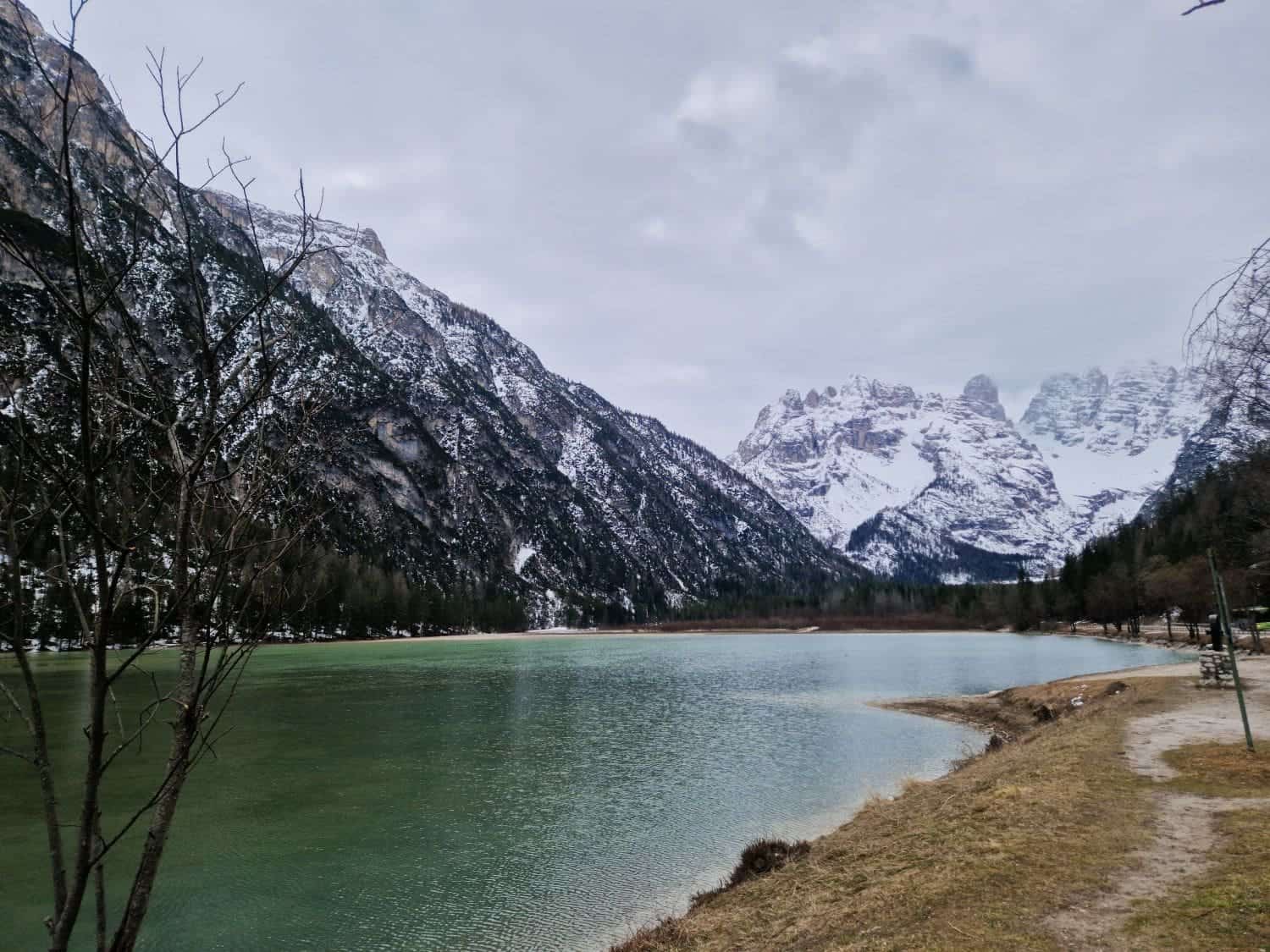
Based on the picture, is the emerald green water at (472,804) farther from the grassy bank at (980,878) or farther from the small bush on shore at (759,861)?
the grassy bank at (980,878)

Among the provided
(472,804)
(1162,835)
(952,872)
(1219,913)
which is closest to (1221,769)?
(1162,835)

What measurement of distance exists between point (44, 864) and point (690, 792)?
15124 millimetres

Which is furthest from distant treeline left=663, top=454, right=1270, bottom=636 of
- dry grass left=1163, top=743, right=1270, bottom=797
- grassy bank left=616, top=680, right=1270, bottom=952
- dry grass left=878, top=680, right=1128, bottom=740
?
grassy bank left=616, top=680, right=1270, bottom=952

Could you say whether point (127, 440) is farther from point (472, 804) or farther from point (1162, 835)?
point (472, 804)

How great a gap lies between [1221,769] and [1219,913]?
25.5 feet

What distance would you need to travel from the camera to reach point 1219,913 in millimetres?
7297

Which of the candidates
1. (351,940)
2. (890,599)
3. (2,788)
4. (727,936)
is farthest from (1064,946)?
(890,599)

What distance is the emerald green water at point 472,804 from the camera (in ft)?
44.4

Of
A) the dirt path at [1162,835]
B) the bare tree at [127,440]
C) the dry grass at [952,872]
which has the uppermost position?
the bare tree at [127,440]

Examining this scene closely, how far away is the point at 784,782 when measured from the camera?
2278 cm

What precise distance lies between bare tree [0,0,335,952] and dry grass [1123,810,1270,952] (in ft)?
27.0

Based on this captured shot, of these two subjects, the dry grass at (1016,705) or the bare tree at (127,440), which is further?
the dry grass at (1016,705)

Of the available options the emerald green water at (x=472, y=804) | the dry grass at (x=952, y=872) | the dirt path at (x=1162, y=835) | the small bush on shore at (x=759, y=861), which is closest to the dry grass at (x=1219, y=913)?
the dirt path at (x=1162, y=835)

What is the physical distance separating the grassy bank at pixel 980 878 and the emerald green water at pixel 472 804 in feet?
9.35
